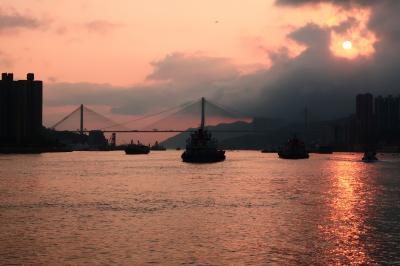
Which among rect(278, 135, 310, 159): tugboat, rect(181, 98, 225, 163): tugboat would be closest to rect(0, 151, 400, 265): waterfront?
rect(181, 98, 225, 163): tugboat

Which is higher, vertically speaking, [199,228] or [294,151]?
[294,151]

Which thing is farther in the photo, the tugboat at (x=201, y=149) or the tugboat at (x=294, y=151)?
the tugboat at (x=294, y=151)

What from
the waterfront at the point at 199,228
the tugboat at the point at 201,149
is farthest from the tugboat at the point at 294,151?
the waterfront at the point at 199,228

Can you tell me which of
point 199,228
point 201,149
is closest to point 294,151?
point 201,149

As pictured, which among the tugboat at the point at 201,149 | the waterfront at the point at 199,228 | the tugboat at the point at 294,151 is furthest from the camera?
the tugboat at the point at 294,151

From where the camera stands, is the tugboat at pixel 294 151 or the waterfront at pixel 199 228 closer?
the waterfront at pixel 199 228

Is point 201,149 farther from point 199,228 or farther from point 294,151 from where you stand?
point 199,228

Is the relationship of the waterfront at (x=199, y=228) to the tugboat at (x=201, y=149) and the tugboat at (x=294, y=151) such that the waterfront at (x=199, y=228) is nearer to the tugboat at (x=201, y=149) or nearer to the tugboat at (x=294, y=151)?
the tugboat at (x=201, y=149)

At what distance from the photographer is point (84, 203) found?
4862cm

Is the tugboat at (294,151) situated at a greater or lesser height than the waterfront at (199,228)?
greater

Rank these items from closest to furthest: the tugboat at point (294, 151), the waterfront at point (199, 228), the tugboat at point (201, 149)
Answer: the waterfront at point (199, 228)
the tugboat at point (201, 149)
the tugboat at point (294, 151)

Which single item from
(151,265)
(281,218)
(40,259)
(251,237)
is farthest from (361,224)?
(40,259)

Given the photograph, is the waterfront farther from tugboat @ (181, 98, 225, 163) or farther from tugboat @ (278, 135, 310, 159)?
tugboat @ (278, 135, 310, 159)

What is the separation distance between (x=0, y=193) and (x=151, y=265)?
38.8m
